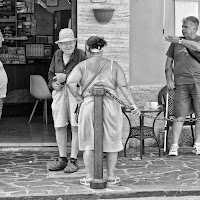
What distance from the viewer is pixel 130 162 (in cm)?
889

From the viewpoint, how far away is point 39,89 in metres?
12.5

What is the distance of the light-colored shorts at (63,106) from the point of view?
27.1 ft

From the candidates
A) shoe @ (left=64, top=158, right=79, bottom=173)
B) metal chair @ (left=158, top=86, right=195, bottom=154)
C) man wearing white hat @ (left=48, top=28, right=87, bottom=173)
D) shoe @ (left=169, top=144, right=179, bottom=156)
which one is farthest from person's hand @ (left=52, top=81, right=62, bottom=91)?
shoe @ (left=169, top=144, right=179, bottom=156)

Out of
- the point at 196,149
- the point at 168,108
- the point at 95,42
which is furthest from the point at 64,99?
the point at 196,149

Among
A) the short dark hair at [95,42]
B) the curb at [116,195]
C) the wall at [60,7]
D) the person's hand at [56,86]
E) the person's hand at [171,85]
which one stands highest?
the wall at [60,7]

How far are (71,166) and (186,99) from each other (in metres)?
2.18

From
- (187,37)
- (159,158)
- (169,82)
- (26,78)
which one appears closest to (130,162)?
(159,158)

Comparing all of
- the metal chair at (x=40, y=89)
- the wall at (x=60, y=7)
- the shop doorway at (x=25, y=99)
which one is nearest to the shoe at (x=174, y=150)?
the shop doorway at (x=25, y=99)

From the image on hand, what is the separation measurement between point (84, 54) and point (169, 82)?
64.0 inches

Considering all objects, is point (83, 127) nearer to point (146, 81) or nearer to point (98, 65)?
point (98, 65)

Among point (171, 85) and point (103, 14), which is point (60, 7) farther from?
point (171, 85)

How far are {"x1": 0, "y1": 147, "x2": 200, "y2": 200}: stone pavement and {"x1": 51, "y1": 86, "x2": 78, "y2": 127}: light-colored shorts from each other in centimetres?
70

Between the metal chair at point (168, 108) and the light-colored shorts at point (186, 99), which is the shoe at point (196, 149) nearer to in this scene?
the metal chair at point (168, 108)

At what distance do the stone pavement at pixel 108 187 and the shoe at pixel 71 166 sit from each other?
75mm
